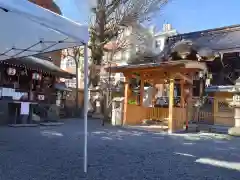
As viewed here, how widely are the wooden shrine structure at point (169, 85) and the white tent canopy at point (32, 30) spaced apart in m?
6.37

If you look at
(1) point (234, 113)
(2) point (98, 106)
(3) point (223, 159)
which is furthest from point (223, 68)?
(3) point (223, 159)

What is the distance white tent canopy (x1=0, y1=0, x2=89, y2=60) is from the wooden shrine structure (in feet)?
20.9

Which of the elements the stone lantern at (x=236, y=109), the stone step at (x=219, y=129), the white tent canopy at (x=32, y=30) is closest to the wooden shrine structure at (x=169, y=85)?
the stone step at (x=219, y=129)

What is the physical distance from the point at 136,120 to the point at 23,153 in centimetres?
894

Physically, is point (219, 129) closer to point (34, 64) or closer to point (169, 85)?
point (169, 85)

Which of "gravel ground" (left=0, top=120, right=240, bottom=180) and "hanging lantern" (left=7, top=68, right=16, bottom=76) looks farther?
"hanging lantern" (left=7, top=68, right=16, bottom=76)

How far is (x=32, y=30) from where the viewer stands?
543 cm

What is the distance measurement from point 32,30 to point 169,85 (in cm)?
812

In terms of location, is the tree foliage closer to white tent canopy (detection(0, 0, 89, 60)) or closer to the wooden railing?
the wooden railing

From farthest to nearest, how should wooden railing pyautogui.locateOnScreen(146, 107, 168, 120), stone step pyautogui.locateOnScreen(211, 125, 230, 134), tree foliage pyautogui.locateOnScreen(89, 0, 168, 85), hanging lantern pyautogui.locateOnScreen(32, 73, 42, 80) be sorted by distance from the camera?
tree foliage pyautogui.locateOnScreen(89, 0, 168, 85)
hanging lantern pyautogui.locateOnScreen(32, 73, 42, 80)
wooden railing pyautogui.locateOnScreen(146, 107, 168, 120)
stone step pyautogui.locateOnScreen(211, 125, 230, 134)

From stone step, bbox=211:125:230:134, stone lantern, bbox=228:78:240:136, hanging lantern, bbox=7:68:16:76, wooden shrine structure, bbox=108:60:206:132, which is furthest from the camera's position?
hanging lantern, bbox=7:68:16:76

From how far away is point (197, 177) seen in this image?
4324mm

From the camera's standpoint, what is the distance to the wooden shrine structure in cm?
1159

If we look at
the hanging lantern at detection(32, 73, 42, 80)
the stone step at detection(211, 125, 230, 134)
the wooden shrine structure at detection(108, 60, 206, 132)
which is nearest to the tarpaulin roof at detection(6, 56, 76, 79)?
the hanging lantern at detection(32, 73, 42, 80)
